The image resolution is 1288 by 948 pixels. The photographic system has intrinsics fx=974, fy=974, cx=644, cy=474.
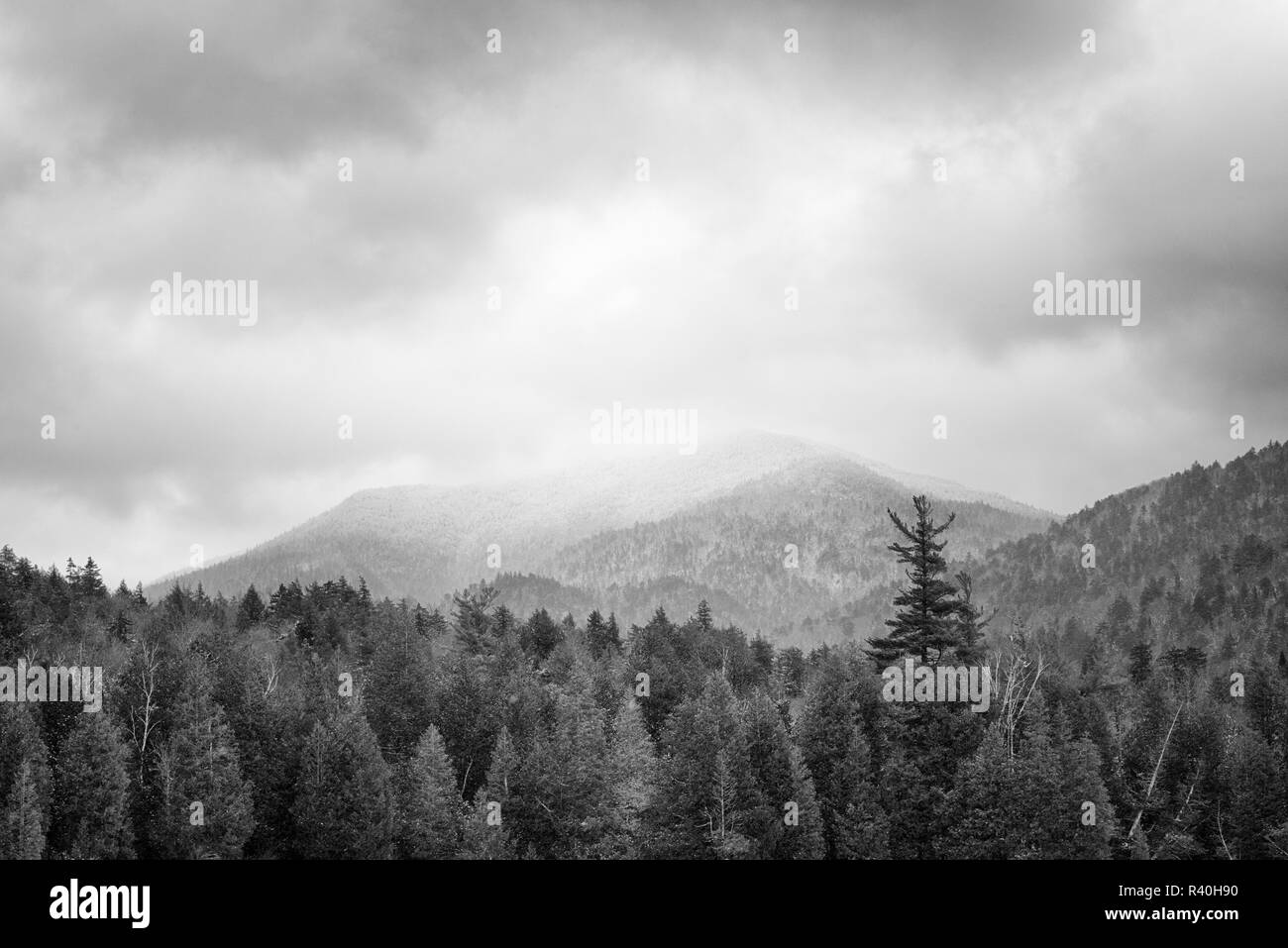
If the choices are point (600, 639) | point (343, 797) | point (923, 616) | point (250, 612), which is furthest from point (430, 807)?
point (250, 612)

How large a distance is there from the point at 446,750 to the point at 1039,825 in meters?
47.5

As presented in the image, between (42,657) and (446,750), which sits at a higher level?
(42,657)

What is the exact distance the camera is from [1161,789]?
3499 inches

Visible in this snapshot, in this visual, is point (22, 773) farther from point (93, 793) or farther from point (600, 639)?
point (600, 639)

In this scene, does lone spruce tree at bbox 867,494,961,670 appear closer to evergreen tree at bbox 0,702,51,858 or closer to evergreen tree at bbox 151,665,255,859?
evergreen tree at bbox 151,665,255,859

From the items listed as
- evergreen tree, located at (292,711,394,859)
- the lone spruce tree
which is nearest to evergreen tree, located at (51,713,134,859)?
evergreen tree, located at (292,711,394,859)

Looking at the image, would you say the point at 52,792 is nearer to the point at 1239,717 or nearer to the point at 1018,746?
the point at 1018,746

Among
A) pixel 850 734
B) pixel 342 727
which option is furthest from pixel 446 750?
pixel 850 734

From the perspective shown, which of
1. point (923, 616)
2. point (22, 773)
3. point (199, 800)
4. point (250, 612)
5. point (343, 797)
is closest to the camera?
point (923, 616)

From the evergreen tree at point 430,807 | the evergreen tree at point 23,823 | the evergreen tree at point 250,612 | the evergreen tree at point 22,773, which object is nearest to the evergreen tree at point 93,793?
the evergreen tree at point 22,773

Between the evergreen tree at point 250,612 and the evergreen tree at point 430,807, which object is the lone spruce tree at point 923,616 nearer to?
the evergreen tree at point 430,807

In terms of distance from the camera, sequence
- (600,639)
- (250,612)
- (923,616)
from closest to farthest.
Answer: (923,616), (250,612), (600,639)
